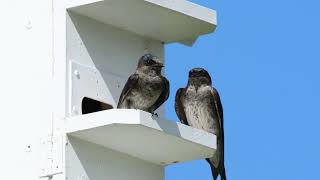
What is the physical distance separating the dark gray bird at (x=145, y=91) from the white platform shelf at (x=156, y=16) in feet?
1.12

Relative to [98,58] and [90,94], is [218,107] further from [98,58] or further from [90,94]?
[90,94]

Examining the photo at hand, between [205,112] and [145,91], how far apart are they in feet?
3.64

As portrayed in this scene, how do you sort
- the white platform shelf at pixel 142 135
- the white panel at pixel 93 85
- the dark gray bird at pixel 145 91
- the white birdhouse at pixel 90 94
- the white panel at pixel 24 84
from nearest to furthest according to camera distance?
the white platform shelf at pixel 142 135 < the white birdhouse at pixel 90 94 < the white panel at pixel 24 84 < the white panel at pixel 93 85 < the dark gray bird at pixel 145 91

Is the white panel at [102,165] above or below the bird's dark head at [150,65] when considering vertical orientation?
below

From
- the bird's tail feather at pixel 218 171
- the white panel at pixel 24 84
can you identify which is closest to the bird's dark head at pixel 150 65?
the white panel at pixel 24 84

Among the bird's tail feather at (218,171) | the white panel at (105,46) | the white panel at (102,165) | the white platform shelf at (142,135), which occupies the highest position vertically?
the white panel at (105,46)

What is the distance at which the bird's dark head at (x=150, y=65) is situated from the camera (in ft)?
30.0

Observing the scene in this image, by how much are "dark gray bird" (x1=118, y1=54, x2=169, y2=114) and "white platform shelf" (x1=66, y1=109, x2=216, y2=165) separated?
26 centimetres

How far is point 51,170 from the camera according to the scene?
8.60 m

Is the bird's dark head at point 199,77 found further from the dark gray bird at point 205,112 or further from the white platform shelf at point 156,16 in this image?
the white platform shelf at point 156,16

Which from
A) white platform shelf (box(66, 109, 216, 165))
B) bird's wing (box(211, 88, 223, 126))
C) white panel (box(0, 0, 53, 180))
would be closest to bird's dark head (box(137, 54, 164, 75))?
white platform shelf (box(66, 109, 216, 165))

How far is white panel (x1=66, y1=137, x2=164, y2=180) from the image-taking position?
28.5 feet

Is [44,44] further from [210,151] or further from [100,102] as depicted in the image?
[210,151]

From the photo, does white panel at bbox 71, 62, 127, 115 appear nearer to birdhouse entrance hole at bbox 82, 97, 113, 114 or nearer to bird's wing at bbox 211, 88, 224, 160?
birdhouse entrance hole at bbox 82, 97, 113, 114
